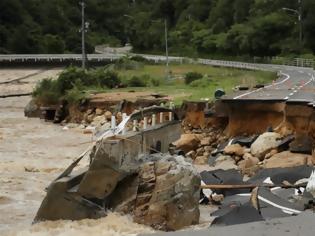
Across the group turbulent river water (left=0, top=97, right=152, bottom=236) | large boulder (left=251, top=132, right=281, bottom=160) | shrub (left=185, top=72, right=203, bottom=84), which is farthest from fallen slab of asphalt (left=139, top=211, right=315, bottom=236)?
shrub (left=185, top=72, right=203, bottom=84)

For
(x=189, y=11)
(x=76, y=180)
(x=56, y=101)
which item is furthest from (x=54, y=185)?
(x=189, y=11)

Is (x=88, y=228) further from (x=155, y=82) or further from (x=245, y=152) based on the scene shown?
(x=155, y=82)

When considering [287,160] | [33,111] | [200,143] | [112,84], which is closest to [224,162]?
[287,160]

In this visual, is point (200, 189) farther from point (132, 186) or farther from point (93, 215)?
point (93, 215)

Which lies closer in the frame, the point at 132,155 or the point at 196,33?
the point at 132,155

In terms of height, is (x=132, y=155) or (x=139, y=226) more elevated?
(x=132, y=155)

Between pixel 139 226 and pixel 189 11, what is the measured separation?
120519mm

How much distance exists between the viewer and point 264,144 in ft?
77.8

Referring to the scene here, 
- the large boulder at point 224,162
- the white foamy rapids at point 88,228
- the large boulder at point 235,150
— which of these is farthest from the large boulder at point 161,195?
the large boulder at point 235,150

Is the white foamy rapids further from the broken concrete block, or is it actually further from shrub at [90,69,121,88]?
shrub at [90,69,121,88]

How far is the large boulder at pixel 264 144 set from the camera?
76.6 ft

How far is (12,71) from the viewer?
96500mm

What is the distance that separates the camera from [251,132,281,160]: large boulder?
23.4m

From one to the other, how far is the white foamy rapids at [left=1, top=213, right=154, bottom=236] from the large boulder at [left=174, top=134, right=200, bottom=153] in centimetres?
952
